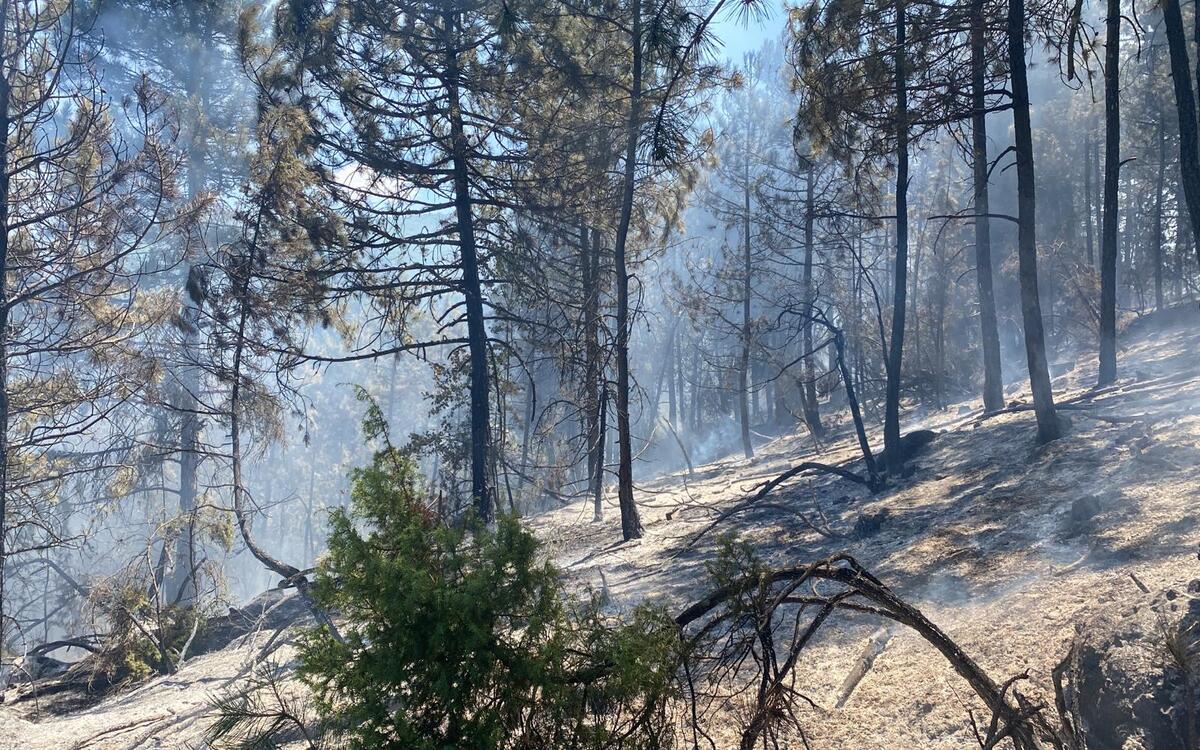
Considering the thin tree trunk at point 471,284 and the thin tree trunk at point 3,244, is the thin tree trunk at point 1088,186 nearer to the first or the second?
the thin tree trunk at point 471,284

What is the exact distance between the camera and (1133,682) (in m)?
3.68

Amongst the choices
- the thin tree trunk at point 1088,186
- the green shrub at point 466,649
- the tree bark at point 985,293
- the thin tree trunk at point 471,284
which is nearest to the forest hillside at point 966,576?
the green shrub at point 466,649

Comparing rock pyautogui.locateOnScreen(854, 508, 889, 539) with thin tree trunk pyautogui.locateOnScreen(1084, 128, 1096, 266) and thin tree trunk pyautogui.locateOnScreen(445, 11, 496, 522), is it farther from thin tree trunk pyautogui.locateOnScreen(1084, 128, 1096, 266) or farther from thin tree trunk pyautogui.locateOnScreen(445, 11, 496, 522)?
thin tree trunk pyautogui.locateOnScreen(1084, 128, 1096, 266)

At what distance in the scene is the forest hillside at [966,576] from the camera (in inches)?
171

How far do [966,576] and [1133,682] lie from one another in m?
3.15


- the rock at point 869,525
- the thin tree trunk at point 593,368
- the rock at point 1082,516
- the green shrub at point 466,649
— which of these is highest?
the thin tree trunk at point 593,368

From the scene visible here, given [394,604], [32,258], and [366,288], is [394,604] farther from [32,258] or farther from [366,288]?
[366,288]

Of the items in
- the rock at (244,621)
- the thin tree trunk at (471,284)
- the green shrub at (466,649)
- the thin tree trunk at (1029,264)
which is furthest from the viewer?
the thin tree trunk at (471,284)

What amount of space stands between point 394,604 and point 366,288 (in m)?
10.3

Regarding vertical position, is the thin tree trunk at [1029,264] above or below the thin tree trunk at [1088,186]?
below

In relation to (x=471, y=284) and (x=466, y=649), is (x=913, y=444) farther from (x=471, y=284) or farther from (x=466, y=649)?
(x=466, y=649)

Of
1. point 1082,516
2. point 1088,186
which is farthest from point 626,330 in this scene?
point 1088,186

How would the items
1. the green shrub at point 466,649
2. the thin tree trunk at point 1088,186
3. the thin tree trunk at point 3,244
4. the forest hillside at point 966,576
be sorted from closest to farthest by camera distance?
the green shrub at point 466,649 → the forest hillside at point 966,576 → the thin tree trunk at point 3,244 → the thin tree trunk at point 1088,186

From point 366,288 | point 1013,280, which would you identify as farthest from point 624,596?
point 1013,280
